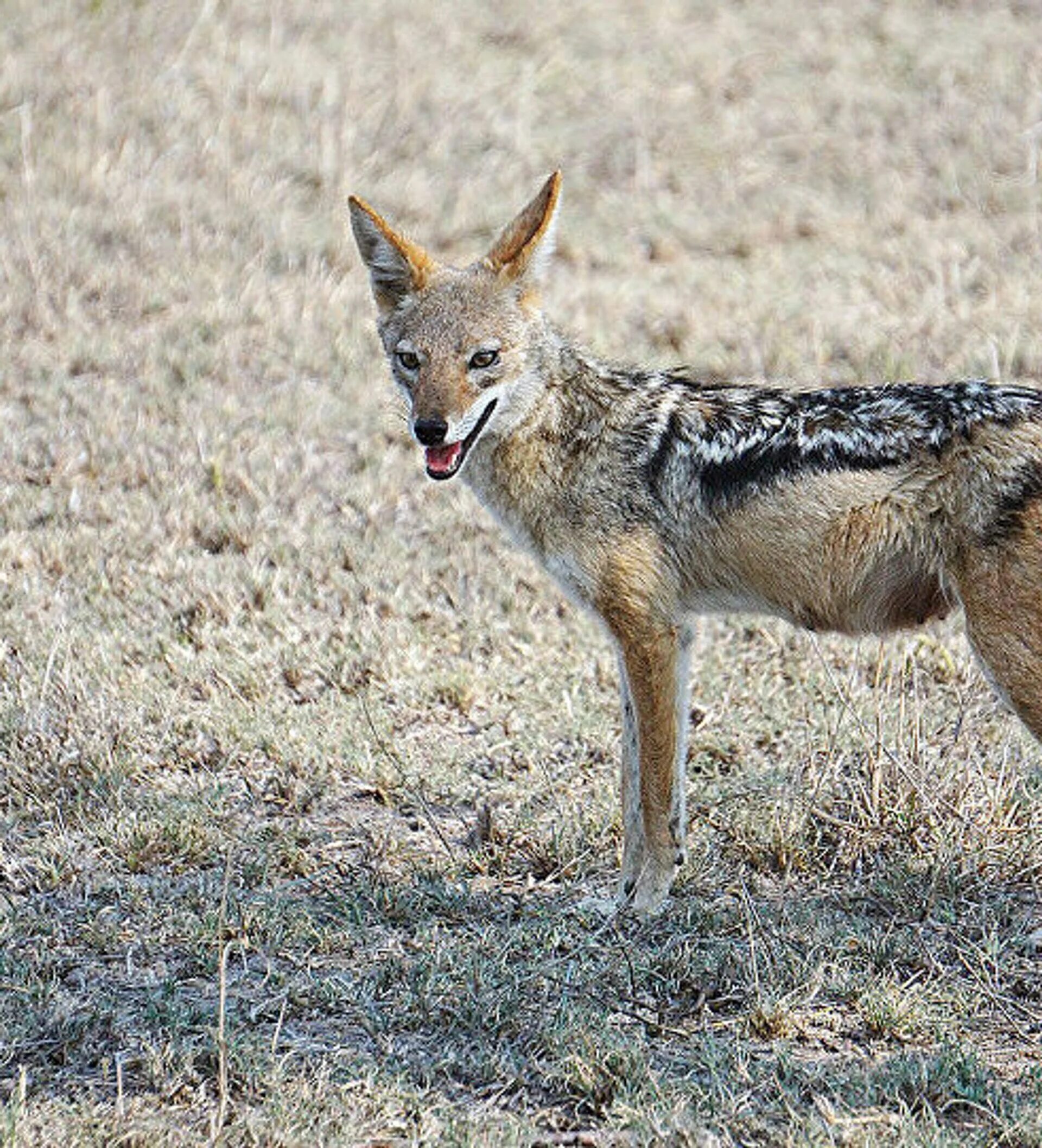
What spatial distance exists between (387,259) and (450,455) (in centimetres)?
86

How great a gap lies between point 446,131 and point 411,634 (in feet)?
21.6

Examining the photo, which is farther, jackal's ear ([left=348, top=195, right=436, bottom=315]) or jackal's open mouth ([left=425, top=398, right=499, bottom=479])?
jackal's ear ([left=348, top=195, right=436, bottom=315])

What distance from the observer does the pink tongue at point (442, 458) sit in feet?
18.0

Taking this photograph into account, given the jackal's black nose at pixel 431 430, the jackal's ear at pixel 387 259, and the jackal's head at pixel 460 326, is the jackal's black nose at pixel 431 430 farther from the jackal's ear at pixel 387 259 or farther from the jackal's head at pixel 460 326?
the jackal's ear at pixel 387 259

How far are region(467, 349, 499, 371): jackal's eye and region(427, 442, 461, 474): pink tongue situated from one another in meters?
0.28

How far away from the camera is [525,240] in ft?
19.2

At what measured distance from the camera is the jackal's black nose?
5.40 meters

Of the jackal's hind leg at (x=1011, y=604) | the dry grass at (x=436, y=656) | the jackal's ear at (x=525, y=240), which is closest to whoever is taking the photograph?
the dry grass at (x=436, y=656)

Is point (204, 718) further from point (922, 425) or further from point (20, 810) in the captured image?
point (922, 425)

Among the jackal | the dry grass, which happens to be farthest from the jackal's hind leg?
the dry grass

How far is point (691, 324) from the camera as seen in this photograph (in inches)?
418

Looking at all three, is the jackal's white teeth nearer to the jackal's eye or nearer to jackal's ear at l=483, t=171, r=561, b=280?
the jackal's eye

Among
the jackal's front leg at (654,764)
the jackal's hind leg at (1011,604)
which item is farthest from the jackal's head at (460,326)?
the jackal's hind leg at (1011,604)

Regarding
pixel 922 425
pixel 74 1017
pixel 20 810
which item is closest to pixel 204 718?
pixel 20 810
